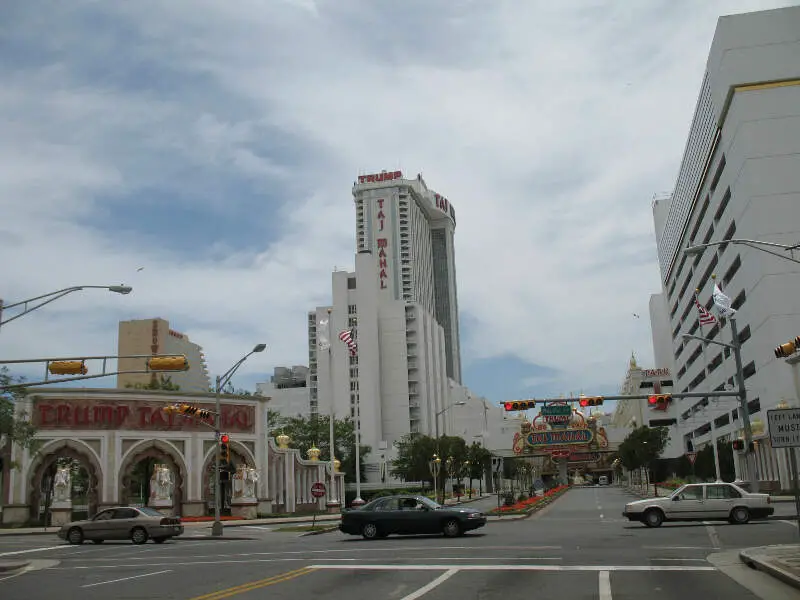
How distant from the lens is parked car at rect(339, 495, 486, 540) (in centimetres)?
2764

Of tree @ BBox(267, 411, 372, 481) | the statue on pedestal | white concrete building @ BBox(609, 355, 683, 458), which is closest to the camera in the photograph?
the statue on pedestal

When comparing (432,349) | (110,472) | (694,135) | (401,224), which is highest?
(401,224)

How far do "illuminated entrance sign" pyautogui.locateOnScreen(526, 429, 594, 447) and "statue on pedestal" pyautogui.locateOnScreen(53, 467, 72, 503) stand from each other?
6306cm

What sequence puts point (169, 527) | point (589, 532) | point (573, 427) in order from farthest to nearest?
point (573, 427) < point (169, 527) < point (589, 532)

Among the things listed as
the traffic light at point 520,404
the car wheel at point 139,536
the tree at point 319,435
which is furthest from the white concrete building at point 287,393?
the car wheel at point 139,536

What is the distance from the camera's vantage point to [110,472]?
49.5m

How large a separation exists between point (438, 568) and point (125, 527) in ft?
62.4

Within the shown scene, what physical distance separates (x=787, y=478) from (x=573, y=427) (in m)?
44.0

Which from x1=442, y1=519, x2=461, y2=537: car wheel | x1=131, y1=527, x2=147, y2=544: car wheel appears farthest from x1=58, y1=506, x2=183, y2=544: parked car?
x1=442, y1=519, x2=461, y2=537: car wheel

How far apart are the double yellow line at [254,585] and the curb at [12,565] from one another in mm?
8143

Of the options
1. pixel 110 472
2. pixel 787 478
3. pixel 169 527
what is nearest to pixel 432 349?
pixel 787 478

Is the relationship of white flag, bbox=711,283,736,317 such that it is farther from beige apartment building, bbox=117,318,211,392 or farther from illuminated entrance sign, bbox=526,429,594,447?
beige apartment building, bbox=117,318,211,392

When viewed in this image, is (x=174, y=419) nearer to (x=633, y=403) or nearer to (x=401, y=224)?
(x=633, y=403)

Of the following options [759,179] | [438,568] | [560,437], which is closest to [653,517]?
[438,568]
